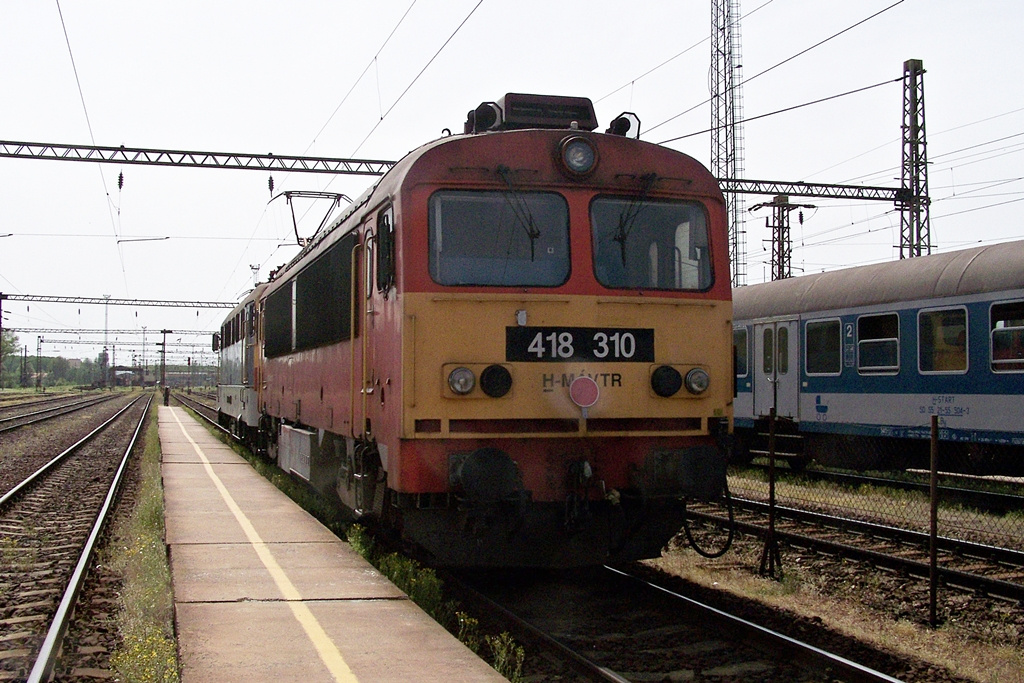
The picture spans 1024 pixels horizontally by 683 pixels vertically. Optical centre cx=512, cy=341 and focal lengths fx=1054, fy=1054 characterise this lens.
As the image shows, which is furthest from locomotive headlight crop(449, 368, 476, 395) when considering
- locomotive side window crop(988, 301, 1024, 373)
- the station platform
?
locomotive side window crop(988, 301, 1024, 373)

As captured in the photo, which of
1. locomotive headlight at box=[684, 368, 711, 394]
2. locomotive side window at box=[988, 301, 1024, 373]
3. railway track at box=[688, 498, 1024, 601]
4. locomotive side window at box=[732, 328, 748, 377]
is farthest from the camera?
locomotive side window at box=[732, 328, 748, 377]

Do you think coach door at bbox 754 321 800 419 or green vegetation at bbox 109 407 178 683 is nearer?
green vegetation at bbox 109 407 178 683

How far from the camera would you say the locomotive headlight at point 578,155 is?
25.1 ft

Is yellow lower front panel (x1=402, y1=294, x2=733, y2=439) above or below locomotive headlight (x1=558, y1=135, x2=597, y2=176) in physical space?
below

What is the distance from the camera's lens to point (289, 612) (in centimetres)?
673

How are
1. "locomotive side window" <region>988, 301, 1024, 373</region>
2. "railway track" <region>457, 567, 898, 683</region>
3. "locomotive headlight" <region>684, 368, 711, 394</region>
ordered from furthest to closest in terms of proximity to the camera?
"locomotive side window" <region>988, 301, 1024, 373</region> < "locomotive headlight" <region>684, 368, 711, 394</region> < "railway track" <region>457, 567, 898, 683</region>

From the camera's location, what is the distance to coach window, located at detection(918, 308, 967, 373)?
13.5 meters

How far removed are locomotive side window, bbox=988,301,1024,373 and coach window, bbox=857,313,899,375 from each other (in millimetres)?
1842

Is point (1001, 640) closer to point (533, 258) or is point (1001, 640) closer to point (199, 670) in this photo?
point (533, 258)

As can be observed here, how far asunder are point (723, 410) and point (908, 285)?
7.86 metres

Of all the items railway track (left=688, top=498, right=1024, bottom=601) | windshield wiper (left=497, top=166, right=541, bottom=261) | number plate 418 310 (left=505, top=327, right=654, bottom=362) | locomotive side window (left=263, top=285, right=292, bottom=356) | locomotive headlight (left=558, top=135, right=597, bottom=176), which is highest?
locomotive headlight (left=558, top=135, right=597, bottom=176)

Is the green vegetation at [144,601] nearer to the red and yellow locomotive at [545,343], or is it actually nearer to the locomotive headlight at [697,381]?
the red and yellow locomotive at [545,343]

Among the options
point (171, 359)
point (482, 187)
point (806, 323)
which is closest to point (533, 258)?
point (482, 187)

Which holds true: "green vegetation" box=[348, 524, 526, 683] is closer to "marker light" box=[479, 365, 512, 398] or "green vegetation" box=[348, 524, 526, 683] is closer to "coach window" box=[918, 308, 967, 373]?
"marker light" box=[479, 365, 512, 398]
